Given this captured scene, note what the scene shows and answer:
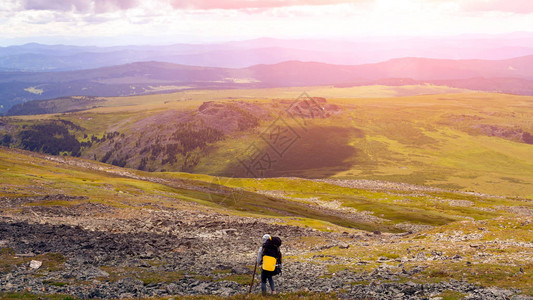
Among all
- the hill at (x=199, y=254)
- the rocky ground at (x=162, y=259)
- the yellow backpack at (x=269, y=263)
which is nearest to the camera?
→ the yellow backpack at (x=269, y=263)

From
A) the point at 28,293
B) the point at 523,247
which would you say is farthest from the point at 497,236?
the point at 28,293

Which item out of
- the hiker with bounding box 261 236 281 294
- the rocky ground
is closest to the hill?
the rocky ground

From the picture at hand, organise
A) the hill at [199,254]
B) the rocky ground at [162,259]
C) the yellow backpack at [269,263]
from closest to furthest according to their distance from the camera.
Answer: the yellow backpack at [269,263] → the rocky ground at [162,259] → the hill at [199,254]

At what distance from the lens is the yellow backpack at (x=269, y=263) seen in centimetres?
2305

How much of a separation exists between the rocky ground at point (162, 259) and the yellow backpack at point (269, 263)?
376cm

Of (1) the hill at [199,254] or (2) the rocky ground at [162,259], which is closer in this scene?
(2) the rocky ground at [162,259]

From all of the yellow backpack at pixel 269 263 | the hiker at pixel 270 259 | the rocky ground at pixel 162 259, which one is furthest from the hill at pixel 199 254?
the yellow backpack at pixel 269 263

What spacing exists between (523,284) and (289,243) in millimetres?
28483

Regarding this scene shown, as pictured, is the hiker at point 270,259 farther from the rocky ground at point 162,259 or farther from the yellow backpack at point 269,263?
the rocky ground at point 162,259

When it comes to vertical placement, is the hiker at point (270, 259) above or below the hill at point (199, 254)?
above

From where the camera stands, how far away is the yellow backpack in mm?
23047

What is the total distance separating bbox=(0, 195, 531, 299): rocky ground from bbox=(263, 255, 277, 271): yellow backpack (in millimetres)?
3760

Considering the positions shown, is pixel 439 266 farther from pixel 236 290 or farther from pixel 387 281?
pixel 236 290

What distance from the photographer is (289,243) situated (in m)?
48.5
